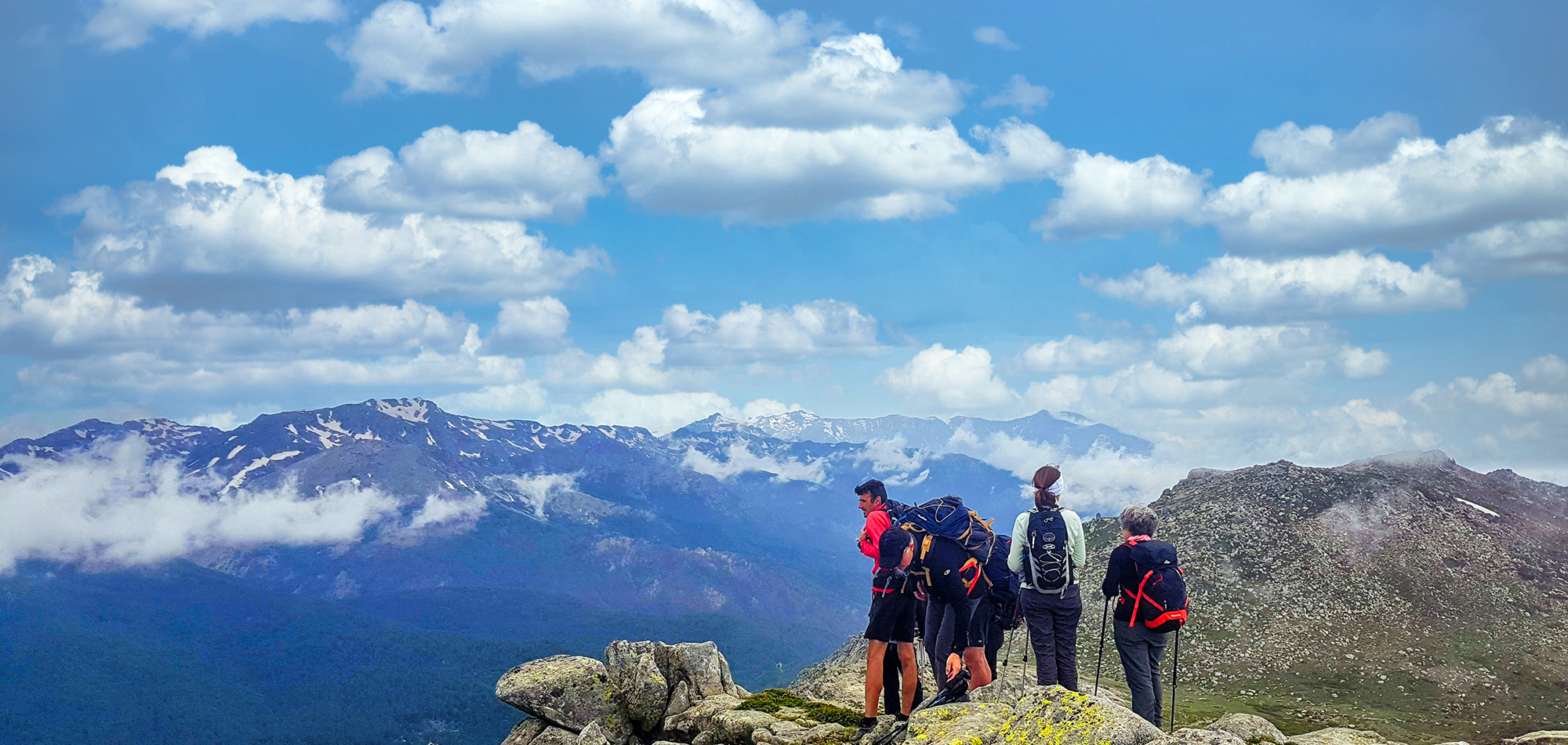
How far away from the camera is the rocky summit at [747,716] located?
14.1m

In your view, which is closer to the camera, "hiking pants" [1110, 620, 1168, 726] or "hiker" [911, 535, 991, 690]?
"hiking pants" [1110, 620, 1168, 726]

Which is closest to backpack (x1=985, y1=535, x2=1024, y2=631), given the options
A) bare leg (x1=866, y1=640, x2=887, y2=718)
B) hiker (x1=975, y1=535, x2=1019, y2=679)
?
hiker (x1=975, y1=535, x2=1019, y2=679)

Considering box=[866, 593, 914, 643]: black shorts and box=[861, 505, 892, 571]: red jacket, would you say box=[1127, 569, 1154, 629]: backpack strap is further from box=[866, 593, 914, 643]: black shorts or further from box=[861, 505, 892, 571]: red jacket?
box=[861, 505, 892, 571]: red jacket

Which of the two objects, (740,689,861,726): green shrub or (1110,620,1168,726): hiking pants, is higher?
(1110,620,1168,726): hiking pants

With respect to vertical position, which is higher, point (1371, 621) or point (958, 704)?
point (958, 704)

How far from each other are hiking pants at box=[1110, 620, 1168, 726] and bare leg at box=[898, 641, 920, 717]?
3.96 m

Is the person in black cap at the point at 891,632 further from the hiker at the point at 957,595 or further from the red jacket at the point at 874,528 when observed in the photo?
the hiker at the point at 957,595

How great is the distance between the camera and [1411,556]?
3819 inches

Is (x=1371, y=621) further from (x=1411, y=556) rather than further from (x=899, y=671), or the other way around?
(x=899, y=671)

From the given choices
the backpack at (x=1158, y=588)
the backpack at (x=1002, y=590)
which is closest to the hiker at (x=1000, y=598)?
the backpack at (x=1002, y=590)

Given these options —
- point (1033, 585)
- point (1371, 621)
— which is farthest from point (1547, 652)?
point (1033, 585)

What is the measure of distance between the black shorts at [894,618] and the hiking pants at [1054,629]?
7.75ft

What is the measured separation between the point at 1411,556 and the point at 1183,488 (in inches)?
947

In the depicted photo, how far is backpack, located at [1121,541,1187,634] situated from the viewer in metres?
18.2
